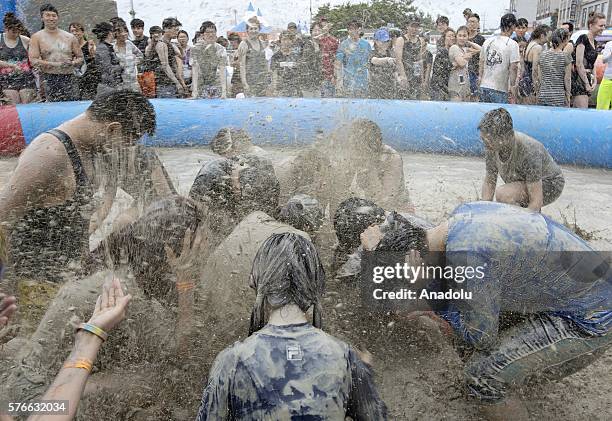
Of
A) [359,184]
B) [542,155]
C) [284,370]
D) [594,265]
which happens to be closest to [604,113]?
[542,155]

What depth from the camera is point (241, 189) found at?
377 cm

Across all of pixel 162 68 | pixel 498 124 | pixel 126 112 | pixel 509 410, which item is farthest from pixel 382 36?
pixel 509 410

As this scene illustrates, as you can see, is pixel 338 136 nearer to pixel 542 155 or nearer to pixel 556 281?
pixel 542 155

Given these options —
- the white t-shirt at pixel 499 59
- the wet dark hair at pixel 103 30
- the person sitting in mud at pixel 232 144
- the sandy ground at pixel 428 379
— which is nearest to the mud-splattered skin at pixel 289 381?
the sandy ground at pixel 428 379

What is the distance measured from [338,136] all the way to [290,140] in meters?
1.80

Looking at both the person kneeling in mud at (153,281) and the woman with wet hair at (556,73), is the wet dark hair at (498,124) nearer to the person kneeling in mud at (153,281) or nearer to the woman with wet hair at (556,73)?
the person kneeling in mud at (153,281)

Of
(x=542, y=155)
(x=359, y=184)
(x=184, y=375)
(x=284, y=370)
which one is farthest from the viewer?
(x=359, y=184)

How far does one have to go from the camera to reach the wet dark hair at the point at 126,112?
119 inches

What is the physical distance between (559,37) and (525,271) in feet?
19.4

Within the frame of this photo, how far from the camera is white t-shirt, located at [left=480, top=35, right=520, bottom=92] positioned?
736cm

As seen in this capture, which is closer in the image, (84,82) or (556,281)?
(556,281)

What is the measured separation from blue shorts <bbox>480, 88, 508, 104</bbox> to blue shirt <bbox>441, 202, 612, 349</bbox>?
5630 millimetres

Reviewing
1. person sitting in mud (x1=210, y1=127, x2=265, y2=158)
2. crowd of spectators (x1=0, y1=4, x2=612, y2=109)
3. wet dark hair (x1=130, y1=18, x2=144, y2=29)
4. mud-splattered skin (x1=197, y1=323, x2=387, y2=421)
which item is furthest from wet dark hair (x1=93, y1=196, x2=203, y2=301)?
wet dark hair (x1=130, y1=18, x2=144, y2=29)

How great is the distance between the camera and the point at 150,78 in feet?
28.4
